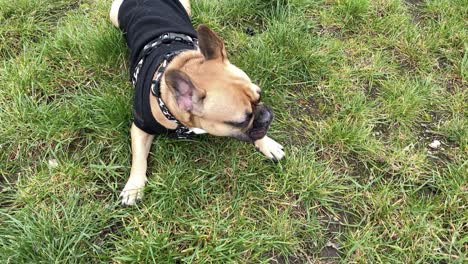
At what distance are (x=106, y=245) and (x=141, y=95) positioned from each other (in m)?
0.97

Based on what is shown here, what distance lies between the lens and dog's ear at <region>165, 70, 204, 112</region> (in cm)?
227

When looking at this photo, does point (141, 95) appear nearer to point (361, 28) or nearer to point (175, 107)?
point (175, 107)

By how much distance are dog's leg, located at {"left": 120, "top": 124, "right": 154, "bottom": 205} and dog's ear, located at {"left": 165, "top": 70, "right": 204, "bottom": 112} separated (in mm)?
514

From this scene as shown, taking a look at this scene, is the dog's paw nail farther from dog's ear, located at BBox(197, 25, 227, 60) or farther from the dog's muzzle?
dog's ear, located at BBox(197, 25, 227, 60)

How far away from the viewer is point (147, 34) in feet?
10.1

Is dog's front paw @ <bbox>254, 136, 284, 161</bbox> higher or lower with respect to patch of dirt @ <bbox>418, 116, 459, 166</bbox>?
higher

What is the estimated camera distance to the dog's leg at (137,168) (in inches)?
108

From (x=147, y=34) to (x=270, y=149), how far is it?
1219 mm

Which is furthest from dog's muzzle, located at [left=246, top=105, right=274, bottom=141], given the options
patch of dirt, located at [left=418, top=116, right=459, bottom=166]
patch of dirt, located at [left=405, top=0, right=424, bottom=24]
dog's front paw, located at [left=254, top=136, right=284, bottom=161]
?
patch of dirt, located at [left=405, top=0, right=424, bottom=24]

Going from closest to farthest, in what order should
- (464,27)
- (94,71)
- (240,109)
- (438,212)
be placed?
(240,109), (438,212), (94,71), (464,27)

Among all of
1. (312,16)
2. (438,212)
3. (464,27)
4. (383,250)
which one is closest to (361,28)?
(312,16)

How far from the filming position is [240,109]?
8.14 ft

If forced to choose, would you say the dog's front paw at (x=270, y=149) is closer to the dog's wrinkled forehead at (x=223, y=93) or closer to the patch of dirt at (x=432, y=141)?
the dog's wrinkled forehead at (x=223, y=93)

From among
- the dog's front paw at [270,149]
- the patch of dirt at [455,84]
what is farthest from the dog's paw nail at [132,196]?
the patch of dirt at [455,84]
